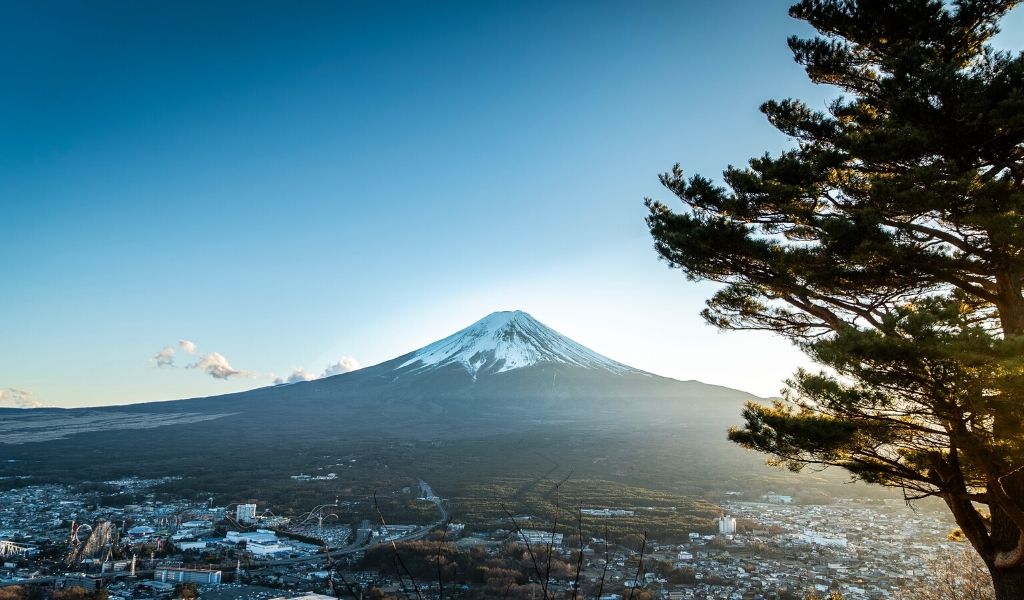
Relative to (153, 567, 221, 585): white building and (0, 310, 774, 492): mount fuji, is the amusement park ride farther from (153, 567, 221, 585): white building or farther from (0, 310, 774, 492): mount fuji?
(0, 310, 774, 492): mount fuji

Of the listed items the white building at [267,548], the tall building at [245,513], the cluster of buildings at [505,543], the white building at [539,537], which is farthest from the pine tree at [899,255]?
the tall building at [245,513]

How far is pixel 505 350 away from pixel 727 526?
107 m

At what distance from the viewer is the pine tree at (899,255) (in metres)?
5.37

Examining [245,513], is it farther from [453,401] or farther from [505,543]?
[453,401]

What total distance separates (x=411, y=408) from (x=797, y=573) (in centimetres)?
7876

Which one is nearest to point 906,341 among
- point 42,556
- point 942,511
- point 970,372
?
point 970,372

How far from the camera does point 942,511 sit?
1197 inches

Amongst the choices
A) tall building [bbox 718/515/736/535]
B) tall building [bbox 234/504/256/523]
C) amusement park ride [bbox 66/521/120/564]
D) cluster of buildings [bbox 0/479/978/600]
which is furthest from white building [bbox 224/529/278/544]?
tall building [bbox 718/515/736/535]

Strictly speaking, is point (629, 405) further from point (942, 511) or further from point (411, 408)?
point (942, 511)

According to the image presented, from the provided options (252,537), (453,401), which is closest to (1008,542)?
(252,537)

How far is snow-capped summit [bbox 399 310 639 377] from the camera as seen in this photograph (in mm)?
123938

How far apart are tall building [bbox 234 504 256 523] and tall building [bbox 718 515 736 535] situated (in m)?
21.0

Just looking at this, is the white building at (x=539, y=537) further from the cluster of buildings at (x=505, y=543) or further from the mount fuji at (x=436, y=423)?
the mount fuji at (x=436, y=423)

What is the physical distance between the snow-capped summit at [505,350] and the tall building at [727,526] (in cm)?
9358
